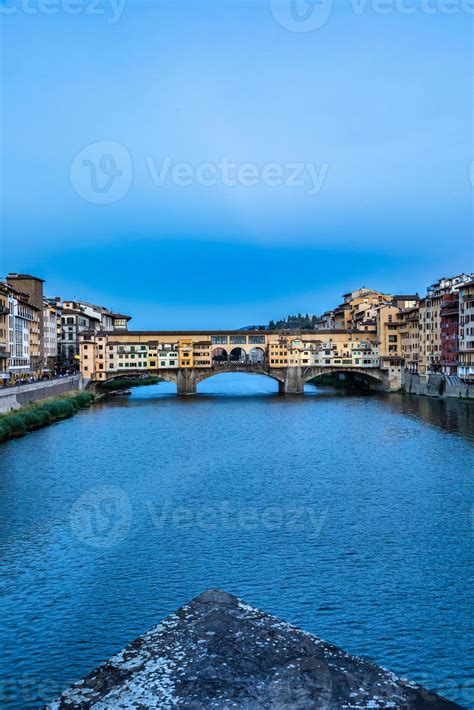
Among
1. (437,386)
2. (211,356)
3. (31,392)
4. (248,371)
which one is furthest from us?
(211,356)

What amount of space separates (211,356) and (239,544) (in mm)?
46417

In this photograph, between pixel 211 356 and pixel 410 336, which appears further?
pixel 410 336

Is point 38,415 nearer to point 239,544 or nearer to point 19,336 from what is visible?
point 19,336

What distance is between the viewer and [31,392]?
38.6 m

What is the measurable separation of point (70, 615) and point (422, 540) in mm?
8993

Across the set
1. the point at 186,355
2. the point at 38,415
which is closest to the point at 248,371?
the point at 186,355

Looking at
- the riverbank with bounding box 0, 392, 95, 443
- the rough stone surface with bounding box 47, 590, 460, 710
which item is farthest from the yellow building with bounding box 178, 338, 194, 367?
the rough stone surface with bounding box 47, 590, 460, 710

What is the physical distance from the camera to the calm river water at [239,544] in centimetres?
1075

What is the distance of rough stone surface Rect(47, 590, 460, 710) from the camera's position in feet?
18.9

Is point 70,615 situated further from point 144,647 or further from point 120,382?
point 120,382

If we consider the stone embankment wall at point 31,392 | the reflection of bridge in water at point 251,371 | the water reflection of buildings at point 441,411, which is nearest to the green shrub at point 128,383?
the reflection of bridge in water at point 251,371

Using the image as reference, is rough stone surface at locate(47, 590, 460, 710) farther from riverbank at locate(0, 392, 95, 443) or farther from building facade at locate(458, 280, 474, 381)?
building facade at locate(458, 280, 474, 381)

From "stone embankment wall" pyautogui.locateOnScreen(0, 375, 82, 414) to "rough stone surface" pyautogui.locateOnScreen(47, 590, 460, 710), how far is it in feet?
94.2

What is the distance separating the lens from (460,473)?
23266 mm
